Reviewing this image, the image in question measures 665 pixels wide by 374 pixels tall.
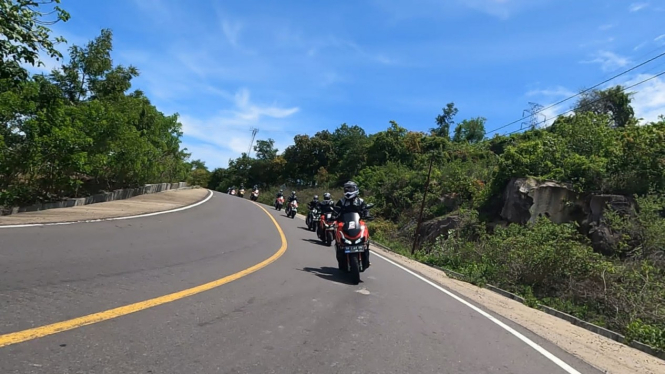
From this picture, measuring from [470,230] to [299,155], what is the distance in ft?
175

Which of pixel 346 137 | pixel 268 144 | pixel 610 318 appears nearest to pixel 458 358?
pixel 610 318

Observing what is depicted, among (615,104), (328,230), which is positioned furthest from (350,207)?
(615,104)

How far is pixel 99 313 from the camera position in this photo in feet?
16.2

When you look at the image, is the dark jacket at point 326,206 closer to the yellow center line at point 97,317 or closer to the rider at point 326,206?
the rider at point 326,206

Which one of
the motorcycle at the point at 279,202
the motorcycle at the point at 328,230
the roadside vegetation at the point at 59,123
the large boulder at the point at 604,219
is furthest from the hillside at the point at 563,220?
the roadside vegetation at the point at 59,123

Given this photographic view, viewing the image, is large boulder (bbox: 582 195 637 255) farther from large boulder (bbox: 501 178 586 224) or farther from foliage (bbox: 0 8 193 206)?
foliage (bbox: 0 8 193 206)

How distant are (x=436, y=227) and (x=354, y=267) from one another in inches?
696

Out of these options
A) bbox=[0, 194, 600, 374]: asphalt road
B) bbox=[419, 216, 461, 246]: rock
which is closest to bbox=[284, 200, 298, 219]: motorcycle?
bbox=[419, 216, 461, 246]: rock

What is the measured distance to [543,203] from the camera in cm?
2016

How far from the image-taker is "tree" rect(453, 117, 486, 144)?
72.6 metres

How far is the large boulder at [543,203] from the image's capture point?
64.1 feet

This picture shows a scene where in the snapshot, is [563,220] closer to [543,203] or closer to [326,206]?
[543,203]

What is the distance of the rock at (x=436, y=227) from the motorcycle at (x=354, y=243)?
52.1ft

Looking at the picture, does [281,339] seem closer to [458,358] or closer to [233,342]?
[233,342]
